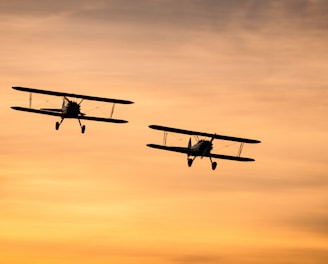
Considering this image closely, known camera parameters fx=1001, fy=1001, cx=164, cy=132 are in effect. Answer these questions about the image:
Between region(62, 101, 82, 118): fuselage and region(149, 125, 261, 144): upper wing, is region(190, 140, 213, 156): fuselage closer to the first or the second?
region(149, 125, 261, 144): upper wing

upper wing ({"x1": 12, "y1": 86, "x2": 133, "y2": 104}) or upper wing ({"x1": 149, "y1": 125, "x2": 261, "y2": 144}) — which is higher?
upper wing ({"x1": 12, "y1": 86, "x2": 133, "y2": 104})

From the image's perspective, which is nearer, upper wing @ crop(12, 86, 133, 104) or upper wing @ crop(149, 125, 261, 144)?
upper wing @ crop(12, 86, 133, 104)

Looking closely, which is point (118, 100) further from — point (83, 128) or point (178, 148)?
point (178, 148)

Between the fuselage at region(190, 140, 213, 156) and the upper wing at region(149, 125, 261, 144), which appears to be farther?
the fuselage at region(190, 140, 213, 156)

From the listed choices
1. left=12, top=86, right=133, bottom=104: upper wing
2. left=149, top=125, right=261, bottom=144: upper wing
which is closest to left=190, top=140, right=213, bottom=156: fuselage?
left=149, top=125, right=261, bottom=144: upper wing

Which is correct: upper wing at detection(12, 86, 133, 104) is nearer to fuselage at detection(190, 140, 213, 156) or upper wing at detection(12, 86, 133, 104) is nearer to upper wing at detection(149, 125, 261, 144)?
upper wing at detection(149, 125, 261, 144)

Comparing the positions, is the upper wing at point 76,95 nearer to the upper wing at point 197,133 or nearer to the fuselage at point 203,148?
the upper wing at point 197,133

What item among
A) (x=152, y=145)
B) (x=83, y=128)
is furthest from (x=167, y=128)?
(x=83, y=128)

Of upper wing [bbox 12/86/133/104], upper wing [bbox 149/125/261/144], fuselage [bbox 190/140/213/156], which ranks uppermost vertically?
upper wing [bbox 12/86/133/104]

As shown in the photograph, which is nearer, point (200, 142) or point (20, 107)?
point (20, 107)

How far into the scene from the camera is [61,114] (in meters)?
105

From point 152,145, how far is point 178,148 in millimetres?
3014

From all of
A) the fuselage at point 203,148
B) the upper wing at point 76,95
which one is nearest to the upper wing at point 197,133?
the fuselage at point 203,148

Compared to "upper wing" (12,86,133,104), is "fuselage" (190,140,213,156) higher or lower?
lower
